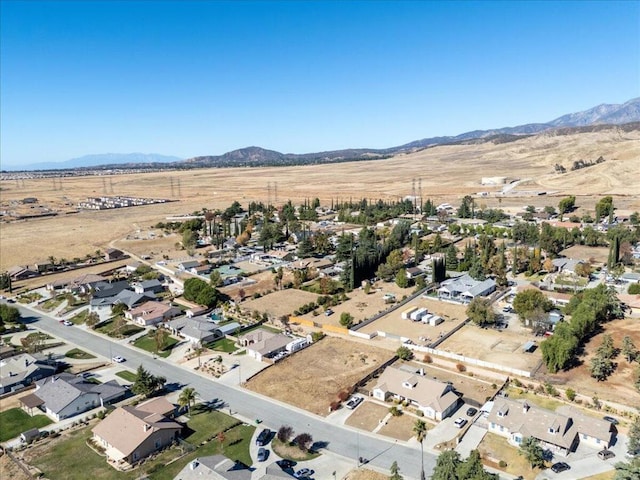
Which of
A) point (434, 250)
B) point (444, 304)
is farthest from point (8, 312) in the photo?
point (434, 250)

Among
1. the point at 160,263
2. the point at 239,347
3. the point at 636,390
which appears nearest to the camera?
the point at 636,390

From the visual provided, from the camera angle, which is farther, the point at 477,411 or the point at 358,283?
the point at 358,283

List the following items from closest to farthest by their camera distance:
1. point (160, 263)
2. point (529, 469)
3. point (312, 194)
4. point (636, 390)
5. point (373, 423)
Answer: point (529, 469), point (373, 423), point (636, 390), point (160, 263), point (312, 194)

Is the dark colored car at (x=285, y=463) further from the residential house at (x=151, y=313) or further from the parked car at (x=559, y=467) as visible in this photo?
the residential house at (x=151, y=313)

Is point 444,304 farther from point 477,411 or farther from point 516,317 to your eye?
point 477,411

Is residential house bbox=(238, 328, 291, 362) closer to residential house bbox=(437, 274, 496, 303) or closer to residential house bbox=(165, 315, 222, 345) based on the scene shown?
residential house bbox=(165, 315, 222, 345)

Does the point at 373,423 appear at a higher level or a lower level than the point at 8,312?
lower

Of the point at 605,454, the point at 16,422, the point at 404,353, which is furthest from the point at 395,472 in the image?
the point at 16,422

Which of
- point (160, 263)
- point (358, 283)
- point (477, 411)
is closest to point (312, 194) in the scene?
point (160, 263)
